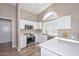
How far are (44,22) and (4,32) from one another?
3.15ft

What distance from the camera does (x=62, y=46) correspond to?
1.79 m

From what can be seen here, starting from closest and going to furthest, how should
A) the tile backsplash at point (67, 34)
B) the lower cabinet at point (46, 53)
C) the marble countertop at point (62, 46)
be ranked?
1. the marble countertop at point (62, 46)
2. the tile backsplash at point (67, 34)
3. the lower cabinet at point (46, 53)

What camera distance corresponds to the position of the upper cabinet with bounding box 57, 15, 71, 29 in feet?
5.97

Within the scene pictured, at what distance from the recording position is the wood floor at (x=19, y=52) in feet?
6.40

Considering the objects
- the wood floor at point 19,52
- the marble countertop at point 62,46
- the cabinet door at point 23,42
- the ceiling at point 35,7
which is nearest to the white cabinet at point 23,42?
the cabinet door at point 23,42


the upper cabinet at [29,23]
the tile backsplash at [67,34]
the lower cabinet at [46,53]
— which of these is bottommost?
the lower cabinet at [46,53]

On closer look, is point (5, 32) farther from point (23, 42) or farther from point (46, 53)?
point (46, 53)

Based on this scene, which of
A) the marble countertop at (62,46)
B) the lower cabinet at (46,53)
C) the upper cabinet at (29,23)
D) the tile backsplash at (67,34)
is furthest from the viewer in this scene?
the upper cabinet at (29,23)

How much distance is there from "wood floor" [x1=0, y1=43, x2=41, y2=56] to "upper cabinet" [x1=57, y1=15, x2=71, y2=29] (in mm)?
766

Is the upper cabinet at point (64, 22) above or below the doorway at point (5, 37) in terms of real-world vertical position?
above

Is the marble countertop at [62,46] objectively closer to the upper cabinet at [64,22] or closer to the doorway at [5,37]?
the upper cabinet at [64,22]

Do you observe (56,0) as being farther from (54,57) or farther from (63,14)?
(54,57)

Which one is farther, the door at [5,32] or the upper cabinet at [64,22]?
the door at [5,32]

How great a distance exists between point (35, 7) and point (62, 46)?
3.51ft
